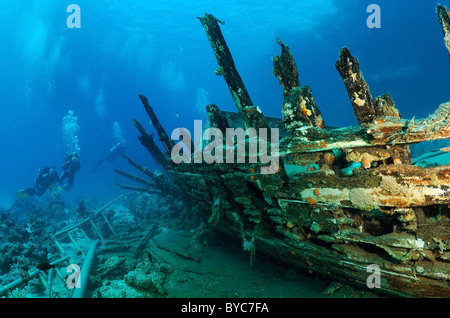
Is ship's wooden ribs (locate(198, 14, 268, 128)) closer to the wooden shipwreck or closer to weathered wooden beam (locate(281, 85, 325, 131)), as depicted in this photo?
the wooden shipwreck

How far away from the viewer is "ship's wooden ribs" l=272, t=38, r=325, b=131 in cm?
325

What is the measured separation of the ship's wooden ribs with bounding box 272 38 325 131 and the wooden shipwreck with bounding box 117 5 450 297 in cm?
1

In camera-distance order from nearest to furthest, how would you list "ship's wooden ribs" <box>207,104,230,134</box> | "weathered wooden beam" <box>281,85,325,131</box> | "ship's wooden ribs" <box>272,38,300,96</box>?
"weathered wooden beam" <box>281,85,325,131</box>, "ship's wooden ribs" <box>272,38,300,96</box>, "ship's wooden ribs" <box>207,104,230,134</box>

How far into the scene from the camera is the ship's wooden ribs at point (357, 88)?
257 centimetres

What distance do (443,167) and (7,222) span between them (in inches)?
598

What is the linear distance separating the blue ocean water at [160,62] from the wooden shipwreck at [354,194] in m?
14.6

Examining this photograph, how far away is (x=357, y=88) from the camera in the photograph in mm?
2627

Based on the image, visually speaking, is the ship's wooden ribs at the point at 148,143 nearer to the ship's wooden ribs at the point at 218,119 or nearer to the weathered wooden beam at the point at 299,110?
the ship's wooden ribs at the point at 218,119

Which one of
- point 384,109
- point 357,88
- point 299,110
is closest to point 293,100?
point 299,110

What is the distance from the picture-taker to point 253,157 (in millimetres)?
3928

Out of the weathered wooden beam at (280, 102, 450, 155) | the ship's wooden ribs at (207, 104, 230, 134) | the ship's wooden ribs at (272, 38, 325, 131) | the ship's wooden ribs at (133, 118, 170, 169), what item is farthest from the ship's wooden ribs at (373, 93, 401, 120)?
the ship's wooden ribs at (133, 118, 170, 169)

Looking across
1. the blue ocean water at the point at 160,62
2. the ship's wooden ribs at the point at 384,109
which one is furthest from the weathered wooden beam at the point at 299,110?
the blue ocean water at the point at 160,62

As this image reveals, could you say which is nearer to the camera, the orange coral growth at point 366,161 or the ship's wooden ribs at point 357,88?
the ship's wooden ribs at point 357,88

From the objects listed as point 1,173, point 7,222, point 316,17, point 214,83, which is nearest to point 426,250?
point 7,222
